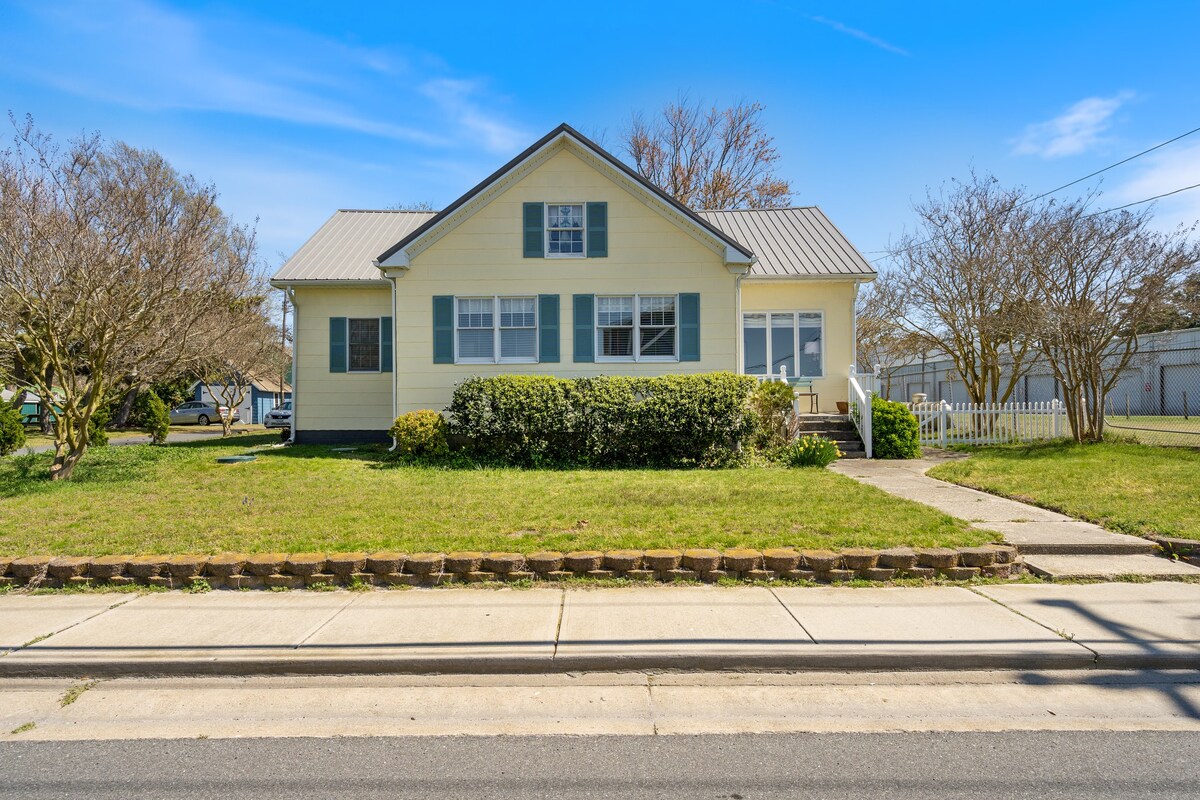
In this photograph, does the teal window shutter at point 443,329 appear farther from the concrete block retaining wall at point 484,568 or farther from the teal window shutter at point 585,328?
the concrete block retaining wall at point 484,568

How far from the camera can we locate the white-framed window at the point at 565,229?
15.3m

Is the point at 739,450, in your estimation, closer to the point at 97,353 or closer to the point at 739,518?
the point at 739,518

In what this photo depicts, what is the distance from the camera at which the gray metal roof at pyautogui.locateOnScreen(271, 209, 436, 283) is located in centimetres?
1681

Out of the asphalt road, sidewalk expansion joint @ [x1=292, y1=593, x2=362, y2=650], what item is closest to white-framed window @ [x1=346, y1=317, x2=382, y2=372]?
sidewalk expansion joint @ [x1=292, y1=593, x2=362, y2=650]

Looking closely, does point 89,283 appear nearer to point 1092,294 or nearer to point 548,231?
point 548,231

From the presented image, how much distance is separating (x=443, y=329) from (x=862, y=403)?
903 centimetres

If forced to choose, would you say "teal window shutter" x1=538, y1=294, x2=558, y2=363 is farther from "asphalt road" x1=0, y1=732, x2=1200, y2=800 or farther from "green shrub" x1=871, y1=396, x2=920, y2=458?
"asphalt road" x1=0, y1=732, x2=1200, y2=800

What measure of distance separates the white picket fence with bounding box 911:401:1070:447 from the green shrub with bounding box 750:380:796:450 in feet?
15.4

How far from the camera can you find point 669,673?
4.67 metres

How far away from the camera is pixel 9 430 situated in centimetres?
1661

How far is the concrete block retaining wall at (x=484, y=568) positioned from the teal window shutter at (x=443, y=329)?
9.00 m

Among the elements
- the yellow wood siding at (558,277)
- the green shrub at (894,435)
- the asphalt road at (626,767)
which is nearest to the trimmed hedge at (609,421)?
the yellow wood siding at (558,277)

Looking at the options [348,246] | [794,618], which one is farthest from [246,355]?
[794,618]

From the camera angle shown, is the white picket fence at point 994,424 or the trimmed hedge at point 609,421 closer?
the trimmed hedge at point 609,421
